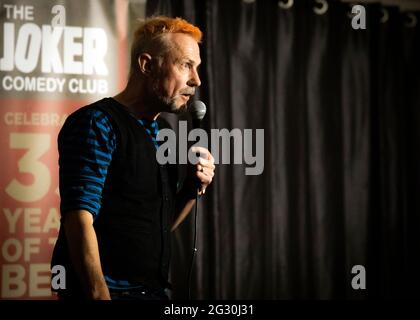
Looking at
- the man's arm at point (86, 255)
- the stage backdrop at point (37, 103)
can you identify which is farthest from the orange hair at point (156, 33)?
the stage backdrop at point (37, 103)

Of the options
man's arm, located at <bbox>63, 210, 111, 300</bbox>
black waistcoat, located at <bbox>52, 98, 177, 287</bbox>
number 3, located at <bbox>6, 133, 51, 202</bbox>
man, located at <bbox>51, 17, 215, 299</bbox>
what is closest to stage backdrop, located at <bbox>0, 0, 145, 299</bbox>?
number 3, located at <bbox>6, 133, 51, 202</bbox>

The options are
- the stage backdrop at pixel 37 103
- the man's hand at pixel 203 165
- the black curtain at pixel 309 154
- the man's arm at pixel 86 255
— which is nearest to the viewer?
the man's arm at pixel 86 255

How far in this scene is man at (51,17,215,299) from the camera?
138cm

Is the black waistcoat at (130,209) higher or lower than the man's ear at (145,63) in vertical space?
lower

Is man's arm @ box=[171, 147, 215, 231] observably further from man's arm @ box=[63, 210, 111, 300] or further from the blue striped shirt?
man's arm @ box=[63, 210, 111, 300]

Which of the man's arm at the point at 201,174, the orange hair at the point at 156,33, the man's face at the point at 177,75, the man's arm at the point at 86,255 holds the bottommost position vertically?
the man's arm at the point at 86,255

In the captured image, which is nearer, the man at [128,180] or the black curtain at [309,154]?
the man at [128,180]

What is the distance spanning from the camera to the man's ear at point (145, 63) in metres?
1.73

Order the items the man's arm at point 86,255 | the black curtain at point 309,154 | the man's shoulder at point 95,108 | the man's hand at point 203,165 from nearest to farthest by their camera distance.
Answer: the man's arm at point 86,255
the man's shoulder at point 95,108
the man's hand at point 203,165
the black curtain at point 309,154

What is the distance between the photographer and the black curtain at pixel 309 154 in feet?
10.3

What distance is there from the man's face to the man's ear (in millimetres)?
33

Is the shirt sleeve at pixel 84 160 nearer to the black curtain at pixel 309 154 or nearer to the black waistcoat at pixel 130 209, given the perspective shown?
the black waistcoat at pixel 130 209

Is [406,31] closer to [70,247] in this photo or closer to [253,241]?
[253,241]
